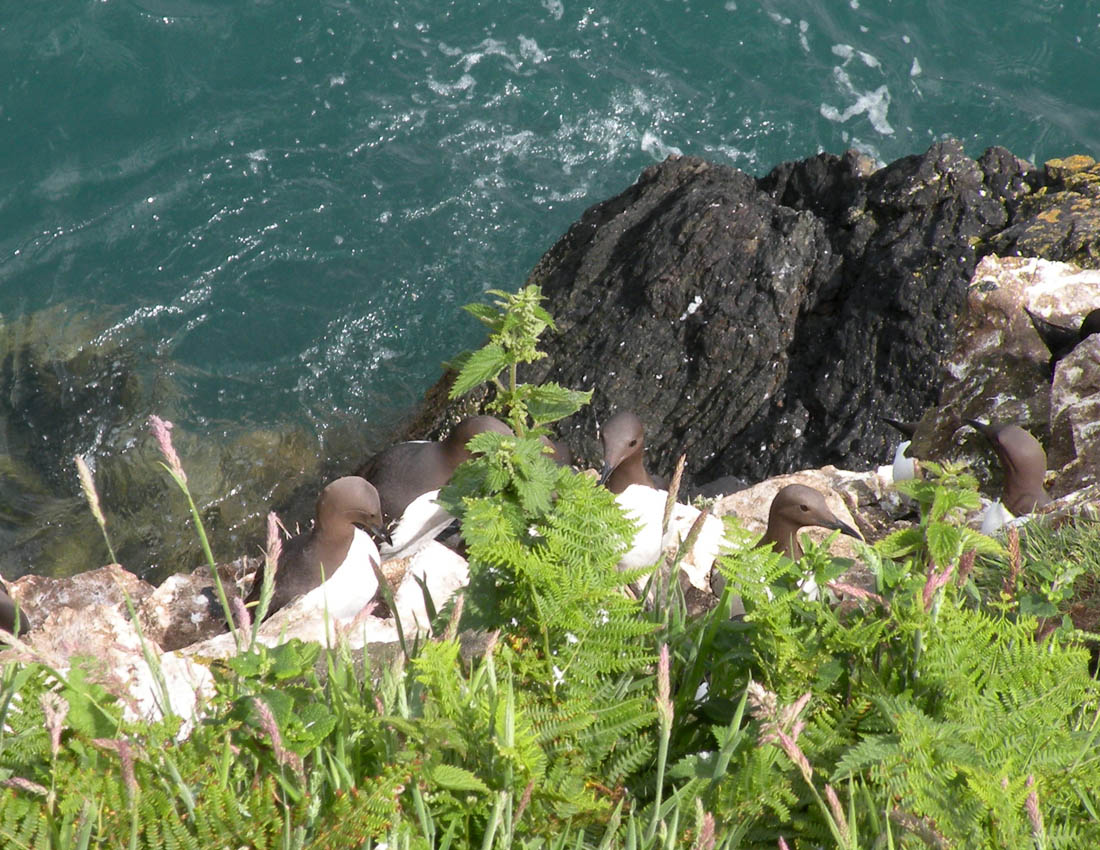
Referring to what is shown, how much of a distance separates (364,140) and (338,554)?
749 cm

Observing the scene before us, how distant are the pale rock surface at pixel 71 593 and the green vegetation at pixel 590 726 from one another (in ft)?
12.4

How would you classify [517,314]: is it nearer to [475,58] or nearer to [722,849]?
[722,849]

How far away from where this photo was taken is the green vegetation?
8.00ft

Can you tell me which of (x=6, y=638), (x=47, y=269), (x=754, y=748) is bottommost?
(x=47, y=269)

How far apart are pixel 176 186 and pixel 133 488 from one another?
4062 mm

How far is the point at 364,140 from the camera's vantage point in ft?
41.2

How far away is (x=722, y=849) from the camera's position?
2607mm

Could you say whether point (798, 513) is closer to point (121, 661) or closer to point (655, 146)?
point (121, 661)

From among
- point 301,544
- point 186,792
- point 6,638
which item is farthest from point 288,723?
point 301,544

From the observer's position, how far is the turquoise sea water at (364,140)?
35.6ft

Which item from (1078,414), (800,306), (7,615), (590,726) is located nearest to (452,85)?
(800,306)

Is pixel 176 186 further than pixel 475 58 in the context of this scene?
No

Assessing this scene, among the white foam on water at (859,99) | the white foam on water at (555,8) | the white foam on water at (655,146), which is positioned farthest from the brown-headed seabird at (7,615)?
the white foam on water at (859,99)

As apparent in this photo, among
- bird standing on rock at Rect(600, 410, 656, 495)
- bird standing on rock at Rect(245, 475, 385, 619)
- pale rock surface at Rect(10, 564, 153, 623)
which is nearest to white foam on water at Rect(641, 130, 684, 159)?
bird standing on rock at Rect(600, 410, 656, 495)
